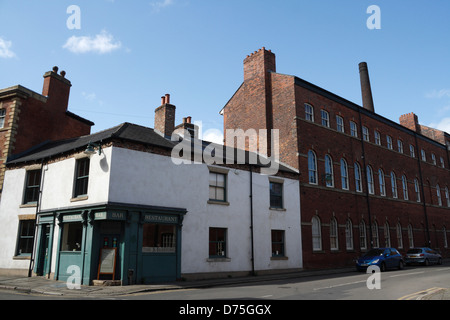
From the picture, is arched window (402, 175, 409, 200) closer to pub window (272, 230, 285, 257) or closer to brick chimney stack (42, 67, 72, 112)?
pub window (272, 230, 285, 257)

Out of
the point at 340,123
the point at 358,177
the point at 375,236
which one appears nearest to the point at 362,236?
the point at 375,236

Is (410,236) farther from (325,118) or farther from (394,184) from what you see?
(325,118)

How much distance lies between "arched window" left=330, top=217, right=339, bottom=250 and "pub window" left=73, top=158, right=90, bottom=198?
683 inches

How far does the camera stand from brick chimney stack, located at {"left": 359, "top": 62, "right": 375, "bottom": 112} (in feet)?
129

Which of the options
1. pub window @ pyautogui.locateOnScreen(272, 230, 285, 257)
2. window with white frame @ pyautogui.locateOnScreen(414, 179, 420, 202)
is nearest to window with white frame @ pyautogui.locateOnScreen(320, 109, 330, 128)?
pub window @ pyautogui.locateOnScreen(272, 230, 285, 257)

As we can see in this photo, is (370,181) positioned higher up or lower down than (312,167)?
lower down

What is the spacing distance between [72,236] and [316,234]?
15770 millimetres

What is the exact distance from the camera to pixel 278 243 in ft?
72.8

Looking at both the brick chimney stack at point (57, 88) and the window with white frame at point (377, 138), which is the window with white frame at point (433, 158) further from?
the brick chimney stack at point (57, 88)

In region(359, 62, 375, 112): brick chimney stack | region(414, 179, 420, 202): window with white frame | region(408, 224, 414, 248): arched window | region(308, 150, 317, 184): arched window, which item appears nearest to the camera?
region(308, 150, 317, 184): arched window

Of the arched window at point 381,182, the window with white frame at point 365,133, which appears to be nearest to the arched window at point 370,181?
the arched window at point 381,182

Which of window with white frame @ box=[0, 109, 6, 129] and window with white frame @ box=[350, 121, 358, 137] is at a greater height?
window with white frame @ box=[350, 121, 358, 137]

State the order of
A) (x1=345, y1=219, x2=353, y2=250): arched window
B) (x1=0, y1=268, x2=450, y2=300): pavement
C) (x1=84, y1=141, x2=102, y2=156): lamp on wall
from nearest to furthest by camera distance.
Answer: (x1=0, y1=268, x2=450, y2=300): pavement < (x1=84, y1=141, x2=102, y2=156): lamp on wall < (x1=345, y1=219, x2=353, y2=250): arched window

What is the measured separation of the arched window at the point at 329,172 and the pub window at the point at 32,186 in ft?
62.3
